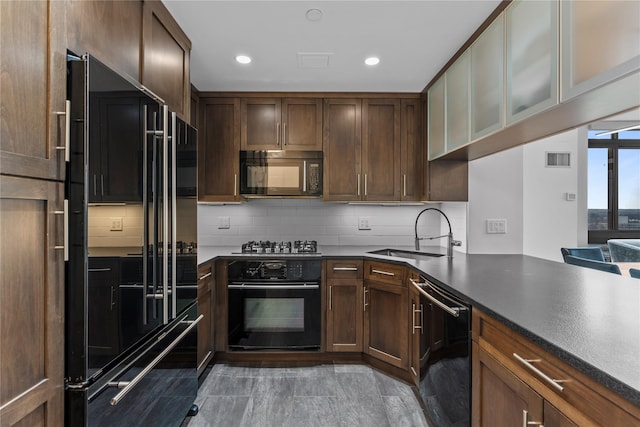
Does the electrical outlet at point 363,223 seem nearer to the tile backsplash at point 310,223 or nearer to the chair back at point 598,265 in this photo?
the tile backsplash at point 310,223

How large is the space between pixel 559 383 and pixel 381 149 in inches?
97.8

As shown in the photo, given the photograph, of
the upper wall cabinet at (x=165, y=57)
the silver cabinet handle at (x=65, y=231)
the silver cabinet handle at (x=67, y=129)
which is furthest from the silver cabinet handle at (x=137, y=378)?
the upper wall cabinet at (x=165, y=57)

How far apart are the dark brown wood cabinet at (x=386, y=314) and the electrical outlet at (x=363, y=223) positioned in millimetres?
695

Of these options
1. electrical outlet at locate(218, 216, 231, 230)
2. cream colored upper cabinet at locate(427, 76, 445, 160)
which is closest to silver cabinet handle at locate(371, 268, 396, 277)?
cream colored upper cabinet at locate(427, 76, 445, 160)

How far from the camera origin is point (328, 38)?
2.11 metres

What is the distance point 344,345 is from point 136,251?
6.39 ft

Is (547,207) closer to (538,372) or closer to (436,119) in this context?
(436,119)

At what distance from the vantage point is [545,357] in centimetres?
91

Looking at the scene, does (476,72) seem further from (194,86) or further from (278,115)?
(194,86)

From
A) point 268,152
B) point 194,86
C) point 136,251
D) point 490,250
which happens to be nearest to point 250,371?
point 136,251

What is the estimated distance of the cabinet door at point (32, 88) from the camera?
87 cm

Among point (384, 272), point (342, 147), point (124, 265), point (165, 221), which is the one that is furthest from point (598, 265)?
point (124, 265)

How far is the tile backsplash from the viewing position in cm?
337

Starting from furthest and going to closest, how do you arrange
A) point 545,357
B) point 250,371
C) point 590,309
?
point 250,371, point 590,309, point 545,357
